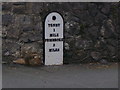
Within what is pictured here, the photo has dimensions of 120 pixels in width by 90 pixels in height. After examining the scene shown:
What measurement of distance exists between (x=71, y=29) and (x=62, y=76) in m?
1.45

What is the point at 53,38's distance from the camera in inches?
354

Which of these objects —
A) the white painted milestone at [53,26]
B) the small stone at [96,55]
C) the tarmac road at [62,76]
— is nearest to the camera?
the tarmac road at [62,76]

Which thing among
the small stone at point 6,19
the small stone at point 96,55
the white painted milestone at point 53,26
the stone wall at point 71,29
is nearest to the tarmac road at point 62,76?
the small stone at point 96,55

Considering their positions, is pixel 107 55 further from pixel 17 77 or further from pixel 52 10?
pixel 17 77

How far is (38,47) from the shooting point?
9.11 meters

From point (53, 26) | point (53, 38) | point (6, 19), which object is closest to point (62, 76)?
point (53, 38)

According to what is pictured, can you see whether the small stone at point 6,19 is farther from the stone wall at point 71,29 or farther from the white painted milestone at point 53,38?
the white painted milestone at point 53,38

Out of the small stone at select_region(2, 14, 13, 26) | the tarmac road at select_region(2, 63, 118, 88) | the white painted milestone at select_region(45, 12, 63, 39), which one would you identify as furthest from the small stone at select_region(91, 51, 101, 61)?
the small stone at select_region(2, 14, 13, 26)

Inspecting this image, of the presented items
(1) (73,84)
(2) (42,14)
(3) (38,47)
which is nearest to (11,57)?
(3) (38,47)

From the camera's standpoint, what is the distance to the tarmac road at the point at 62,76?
7703mm

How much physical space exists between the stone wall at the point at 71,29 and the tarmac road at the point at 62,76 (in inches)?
13.7

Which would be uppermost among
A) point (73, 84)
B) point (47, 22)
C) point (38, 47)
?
point (47, 22)

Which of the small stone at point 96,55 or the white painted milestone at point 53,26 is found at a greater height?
the white painted milestone at point 53,26

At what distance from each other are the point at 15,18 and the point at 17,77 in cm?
160
